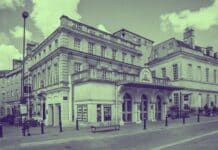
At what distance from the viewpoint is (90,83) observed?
71.4 feet

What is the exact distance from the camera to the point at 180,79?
35.5 meters

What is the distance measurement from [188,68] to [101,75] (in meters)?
19.4

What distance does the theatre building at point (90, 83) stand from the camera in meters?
22.5

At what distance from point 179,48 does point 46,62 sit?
20156mm

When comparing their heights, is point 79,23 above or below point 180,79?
above

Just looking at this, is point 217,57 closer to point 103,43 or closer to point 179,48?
point 179,48

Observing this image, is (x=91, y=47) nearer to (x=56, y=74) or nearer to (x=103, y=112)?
(x=56, y=74)

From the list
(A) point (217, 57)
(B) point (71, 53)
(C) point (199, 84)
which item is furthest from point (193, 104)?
(B) point (71, 53)

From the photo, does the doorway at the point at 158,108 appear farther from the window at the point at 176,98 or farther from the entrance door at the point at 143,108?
the window at the point at 176,98

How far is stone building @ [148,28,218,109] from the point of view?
35812 millimetres

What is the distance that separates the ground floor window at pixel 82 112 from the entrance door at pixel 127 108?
4638 millimetres

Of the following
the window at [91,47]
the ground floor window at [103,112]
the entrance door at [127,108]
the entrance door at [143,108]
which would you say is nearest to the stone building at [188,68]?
the entrance door at [143,108]

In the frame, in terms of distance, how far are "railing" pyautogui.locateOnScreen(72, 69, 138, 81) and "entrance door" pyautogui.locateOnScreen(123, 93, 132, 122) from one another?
2.05 meters

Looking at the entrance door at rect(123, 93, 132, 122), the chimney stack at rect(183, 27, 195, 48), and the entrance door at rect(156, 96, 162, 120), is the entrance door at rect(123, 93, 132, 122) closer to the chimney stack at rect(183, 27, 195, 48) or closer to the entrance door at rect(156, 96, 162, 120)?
the entrance door at rect(156, 96, 162, 120)
